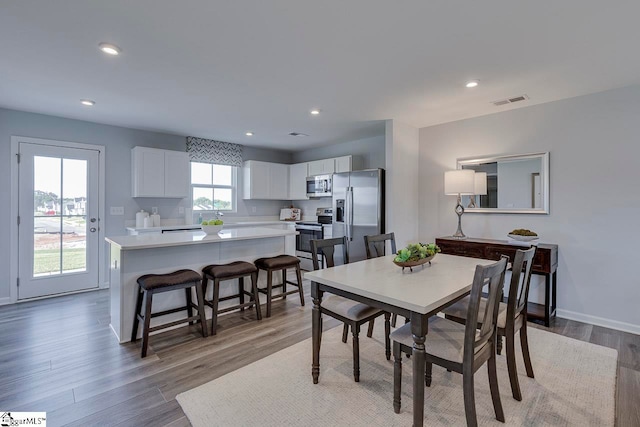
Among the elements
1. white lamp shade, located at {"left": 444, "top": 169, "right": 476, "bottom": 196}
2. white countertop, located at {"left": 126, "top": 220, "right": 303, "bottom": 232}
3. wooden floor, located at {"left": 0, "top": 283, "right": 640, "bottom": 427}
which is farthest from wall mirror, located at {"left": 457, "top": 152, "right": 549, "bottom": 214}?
white countertop, located at {"left": 126, "top": 220, "right": 303, "bottom": 232}

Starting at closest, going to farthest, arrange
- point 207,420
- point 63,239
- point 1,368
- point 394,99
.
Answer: point 207,420
point 1,368
point 394,99
point 63,239

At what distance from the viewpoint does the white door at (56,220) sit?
12.8 feet

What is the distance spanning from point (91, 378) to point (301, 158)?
5.37 metres

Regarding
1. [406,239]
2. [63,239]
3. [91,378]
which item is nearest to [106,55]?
[91,378]

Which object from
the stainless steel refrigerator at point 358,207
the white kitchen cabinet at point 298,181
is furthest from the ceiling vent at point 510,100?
the white kitchen cabinet at point 298,181

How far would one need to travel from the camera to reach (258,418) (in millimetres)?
1761

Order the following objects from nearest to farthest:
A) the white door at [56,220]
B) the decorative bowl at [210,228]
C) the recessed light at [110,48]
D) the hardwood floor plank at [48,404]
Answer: the hardwood floor plank at [48,404] → the recessed light at [110,48] → the decorative bowl at [210,228] → the white door at [56,220]

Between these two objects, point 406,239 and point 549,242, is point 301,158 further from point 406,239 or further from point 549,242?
point 549,242

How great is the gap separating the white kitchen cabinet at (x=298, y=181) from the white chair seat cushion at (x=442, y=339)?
4537 millimetres

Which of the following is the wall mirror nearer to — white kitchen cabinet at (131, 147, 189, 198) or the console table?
the console table

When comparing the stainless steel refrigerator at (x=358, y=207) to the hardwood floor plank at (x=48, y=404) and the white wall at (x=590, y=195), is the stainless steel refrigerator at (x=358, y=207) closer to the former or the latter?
the white wall at (x=590, y=195)

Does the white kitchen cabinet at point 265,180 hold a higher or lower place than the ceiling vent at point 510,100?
lower

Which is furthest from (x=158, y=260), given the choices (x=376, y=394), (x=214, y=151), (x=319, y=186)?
(x=319, y=186)

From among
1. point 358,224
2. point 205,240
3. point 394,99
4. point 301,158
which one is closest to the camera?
point 205,240
